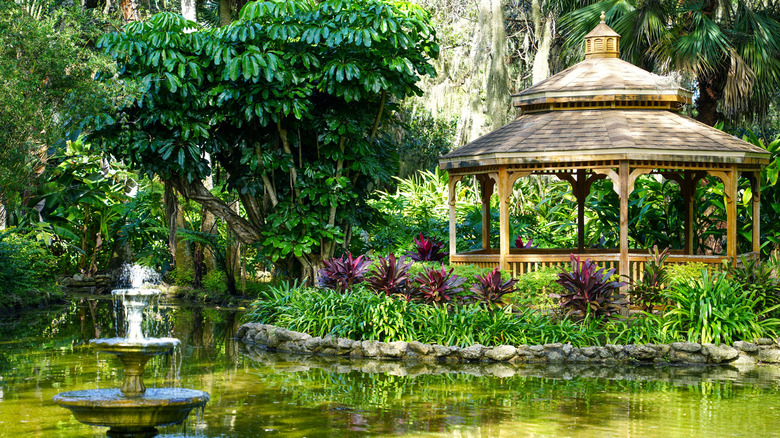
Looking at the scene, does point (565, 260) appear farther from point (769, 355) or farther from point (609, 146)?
point (769, 355)

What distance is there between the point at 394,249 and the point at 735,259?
7.55 metres

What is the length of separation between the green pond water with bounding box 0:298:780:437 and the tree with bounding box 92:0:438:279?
11.5ft

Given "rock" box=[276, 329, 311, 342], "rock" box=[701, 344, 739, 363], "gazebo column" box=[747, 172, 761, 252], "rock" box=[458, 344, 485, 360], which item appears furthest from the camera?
"gazebo column" box=[747, 172, 761, 252]

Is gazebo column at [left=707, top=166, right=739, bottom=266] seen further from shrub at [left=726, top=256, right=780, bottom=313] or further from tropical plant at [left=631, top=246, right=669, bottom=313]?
tropical plant at [left=631, top=246, right=669, bottom=313]

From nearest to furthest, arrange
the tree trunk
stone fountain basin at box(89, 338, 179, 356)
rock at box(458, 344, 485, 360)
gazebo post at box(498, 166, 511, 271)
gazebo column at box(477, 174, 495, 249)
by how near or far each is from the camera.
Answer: stone fountain basin at box(89, 338, 179, 356) → rock at box(458, 344, 485, 360) → gazebo post at box(498, 166, 511, 271) → gazebo column at box(477, 174, 495, 249) → the tree trunk

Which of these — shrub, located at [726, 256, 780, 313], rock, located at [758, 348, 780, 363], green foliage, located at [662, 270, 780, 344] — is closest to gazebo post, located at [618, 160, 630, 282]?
green foliage, located at [662, 270, 780, 344]

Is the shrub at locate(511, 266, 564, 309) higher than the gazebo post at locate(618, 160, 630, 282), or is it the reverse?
the gazebo post at locate(618, 160, 630, 282)

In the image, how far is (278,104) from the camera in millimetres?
14602

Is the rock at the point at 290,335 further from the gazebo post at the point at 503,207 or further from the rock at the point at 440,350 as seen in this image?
the gazebo post at the point at 503,207

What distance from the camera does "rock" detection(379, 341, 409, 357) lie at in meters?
12.2

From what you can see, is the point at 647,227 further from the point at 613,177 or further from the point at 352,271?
the point at 352,271

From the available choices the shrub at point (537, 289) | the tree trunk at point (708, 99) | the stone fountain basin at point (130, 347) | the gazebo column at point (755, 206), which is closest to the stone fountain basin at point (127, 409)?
the stone fountain basin at point (130, 347)

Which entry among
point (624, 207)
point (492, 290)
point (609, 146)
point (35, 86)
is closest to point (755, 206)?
point (624, 207)

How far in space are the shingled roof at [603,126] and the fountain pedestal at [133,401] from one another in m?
7.93
